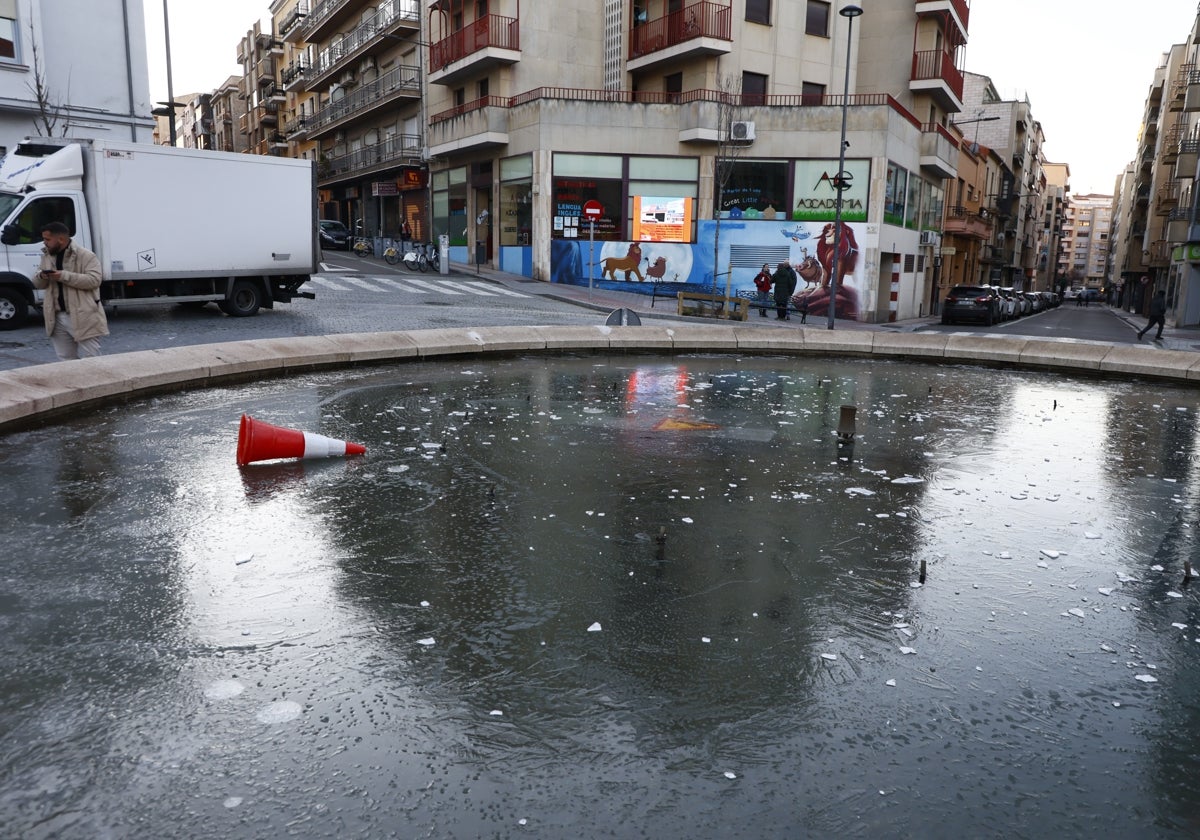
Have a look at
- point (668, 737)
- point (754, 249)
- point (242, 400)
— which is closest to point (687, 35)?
point (754, 249)

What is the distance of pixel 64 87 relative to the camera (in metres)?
25.2

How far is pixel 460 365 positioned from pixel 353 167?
124ft

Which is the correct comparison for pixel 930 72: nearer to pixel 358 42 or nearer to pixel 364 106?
A: pixel 364 106

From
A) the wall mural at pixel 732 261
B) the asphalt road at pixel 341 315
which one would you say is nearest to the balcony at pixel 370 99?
the wall mural at pixel 732 261

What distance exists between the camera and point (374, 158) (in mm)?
42906

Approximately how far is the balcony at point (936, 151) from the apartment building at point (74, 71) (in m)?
26.8

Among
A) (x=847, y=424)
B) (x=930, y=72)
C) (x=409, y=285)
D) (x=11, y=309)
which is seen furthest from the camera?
(x=930, y=72)

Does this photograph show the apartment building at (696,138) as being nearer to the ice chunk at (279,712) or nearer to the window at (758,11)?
the window at (758,11)

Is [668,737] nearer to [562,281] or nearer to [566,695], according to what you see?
[566,695]

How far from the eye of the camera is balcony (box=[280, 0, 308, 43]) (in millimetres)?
52156

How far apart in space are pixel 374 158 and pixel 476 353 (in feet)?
111

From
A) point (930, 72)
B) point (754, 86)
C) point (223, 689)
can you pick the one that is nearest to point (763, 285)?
point (754, 86)

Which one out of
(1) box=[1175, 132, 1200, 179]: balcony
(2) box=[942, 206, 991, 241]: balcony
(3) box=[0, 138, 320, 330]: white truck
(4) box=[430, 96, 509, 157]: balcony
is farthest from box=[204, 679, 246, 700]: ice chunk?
(1) box=[1175, 132, 1200, 179]: balcony

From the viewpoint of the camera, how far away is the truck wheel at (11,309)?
42.9 ft
